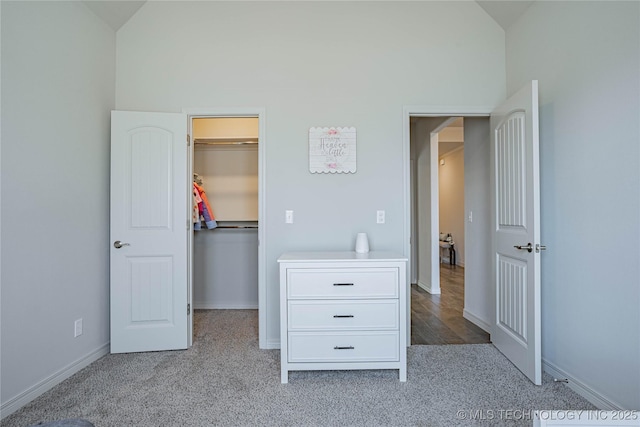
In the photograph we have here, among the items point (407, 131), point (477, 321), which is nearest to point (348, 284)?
point (407, 131)

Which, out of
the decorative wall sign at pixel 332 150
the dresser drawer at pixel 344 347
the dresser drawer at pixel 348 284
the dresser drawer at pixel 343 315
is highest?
the decorative wall sign at pixel 332 150

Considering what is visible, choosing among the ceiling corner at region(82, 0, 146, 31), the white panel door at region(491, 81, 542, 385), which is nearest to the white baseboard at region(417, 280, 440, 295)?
the white panel door at region(491, 81, 542, 385)

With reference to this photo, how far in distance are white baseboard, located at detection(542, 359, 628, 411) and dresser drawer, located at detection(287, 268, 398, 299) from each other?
3.96ft

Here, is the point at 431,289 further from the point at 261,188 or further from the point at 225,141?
the point at 225,141

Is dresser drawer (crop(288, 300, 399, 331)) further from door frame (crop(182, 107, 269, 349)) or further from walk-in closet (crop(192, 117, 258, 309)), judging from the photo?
walk-in closet (crop(192, 117, 258, 309))

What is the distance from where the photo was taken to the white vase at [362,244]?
258 centimetres

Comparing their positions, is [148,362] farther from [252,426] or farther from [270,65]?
[270,65]

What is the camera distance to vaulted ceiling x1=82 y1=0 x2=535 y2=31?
259 cm

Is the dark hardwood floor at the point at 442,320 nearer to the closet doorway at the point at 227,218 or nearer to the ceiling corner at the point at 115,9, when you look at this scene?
the closet doorway at the point at 227,218

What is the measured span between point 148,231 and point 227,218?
138 cm

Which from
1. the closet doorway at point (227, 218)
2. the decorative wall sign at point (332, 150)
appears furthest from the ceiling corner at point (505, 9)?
the closet doorway at point (227, 218)

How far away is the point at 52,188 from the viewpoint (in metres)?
2.21

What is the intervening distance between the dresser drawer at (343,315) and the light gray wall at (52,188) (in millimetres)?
1580

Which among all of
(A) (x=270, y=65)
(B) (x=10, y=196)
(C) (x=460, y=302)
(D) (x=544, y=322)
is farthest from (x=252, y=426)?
(C) (x=460, y=302)
